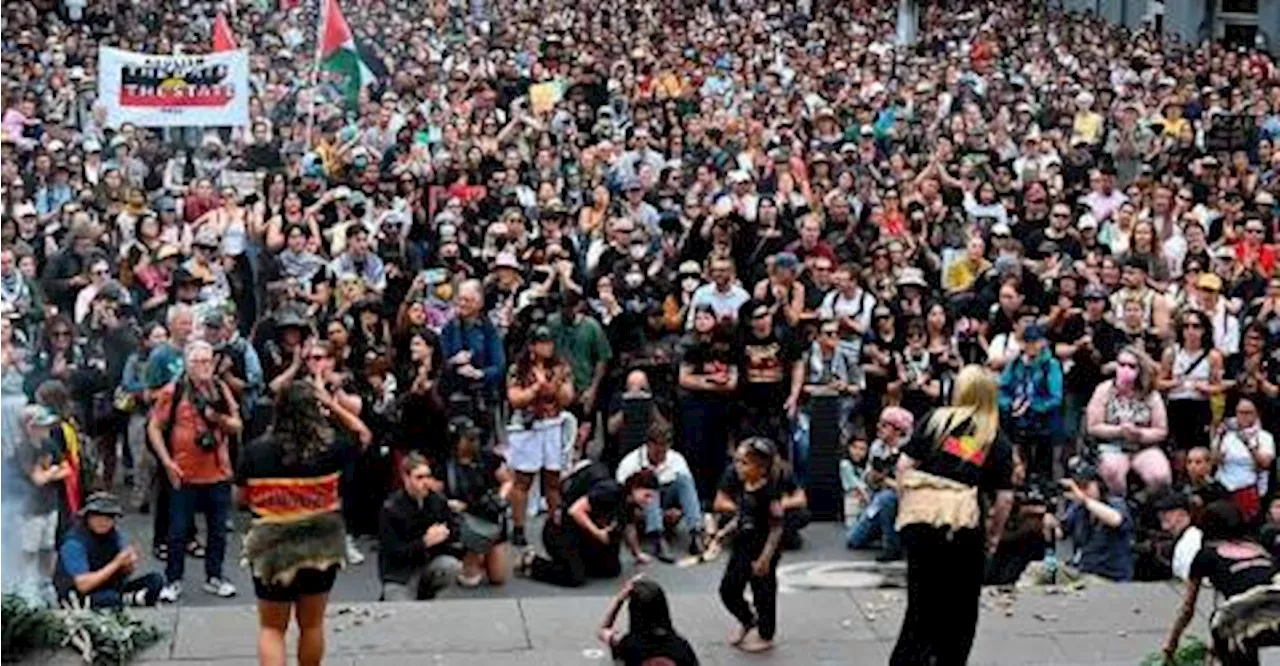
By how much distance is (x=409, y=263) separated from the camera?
17266mm

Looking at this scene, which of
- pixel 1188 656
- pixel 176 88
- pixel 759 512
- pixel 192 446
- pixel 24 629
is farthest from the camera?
pixel 176 88

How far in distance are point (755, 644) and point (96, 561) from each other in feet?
10.8

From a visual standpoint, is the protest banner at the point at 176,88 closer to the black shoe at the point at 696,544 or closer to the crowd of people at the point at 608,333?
the crowd of people at the point at 608,333

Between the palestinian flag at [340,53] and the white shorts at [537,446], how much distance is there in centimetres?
1156

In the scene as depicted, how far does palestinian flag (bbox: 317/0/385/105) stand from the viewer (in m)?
24.7

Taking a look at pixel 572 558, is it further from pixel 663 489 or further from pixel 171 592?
pixel 171 592

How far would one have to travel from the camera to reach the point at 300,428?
30.2 ft

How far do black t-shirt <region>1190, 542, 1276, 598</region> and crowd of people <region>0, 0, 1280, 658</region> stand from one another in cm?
58

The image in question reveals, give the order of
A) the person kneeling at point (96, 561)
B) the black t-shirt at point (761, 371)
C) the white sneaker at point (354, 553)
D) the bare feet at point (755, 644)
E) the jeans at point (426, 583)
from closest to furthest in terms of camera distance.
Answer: the bare feet at point (755, 644) < the person kneeling at point (96, 561) < the jeans at point (426, 583) < the white sneaker at point (354, 553) < the black t-shirt at point (761, 371)

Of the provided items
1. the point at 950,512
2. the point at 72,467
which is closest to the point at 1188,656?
the point at 950,512

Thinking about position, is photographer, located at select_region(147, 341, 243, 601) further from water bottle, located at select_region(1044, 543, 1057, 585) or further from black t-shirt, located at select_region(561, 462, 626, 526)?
water bottle, located at select_region(1044, 543, 1057, 585)

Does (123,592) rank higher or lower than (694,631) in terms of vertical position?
lower

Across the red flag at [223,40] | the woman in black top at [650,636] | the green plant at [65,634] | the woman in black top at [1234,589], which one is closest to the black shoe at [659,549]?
the green plant at [65,634]

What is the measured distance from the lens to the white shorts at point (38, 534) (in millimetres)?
11336
